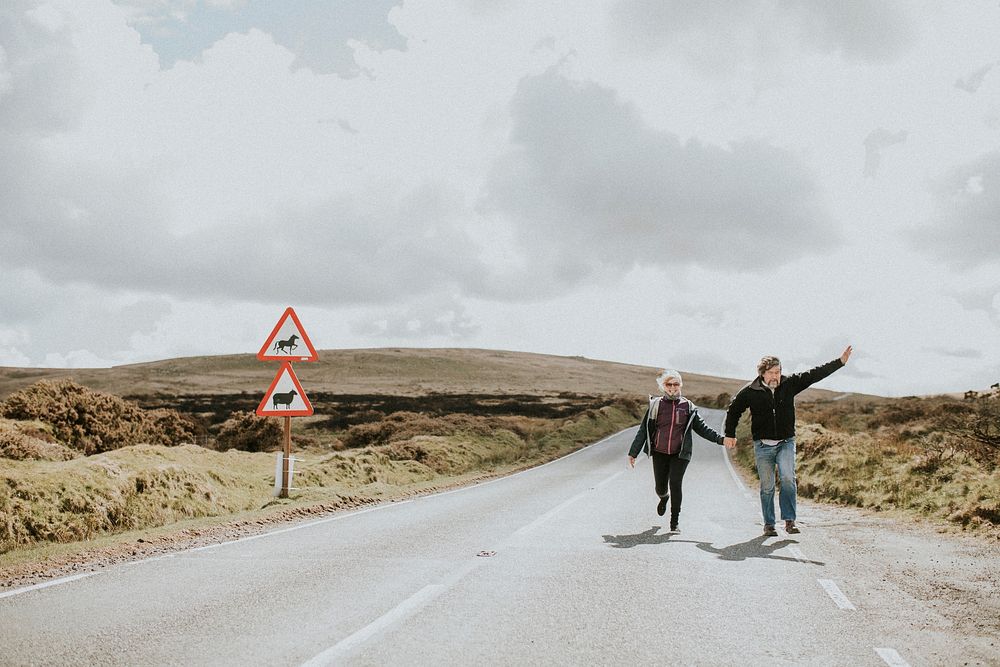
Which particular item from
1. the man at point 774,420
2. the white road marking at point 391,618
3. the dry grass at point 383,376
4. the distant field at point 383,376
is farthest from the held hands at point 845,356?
the distant field at point 383,376

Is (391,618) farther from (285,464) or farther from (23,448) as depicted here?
(23,448)

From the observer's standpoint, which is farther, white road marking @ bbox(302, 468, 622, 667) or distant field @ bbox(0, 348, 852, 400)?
distant field @ bbox(0, 348, 852, 400)

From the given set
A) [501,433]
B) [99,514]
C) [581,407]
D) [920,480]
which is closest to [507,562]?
[99,514]

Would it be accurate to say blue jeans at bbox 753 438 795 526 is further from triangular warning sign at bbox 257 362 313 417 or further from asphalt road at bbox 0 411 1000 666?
triangular warning sign at bbox 257 362 313 417

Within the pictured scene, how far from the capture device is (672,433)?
10.9m

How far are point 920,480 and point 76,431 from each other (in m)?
19.7

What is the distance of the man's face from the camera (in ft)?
35.4

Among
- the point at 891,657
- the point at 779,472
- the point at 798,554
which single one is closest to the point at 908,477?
the point at 779,472

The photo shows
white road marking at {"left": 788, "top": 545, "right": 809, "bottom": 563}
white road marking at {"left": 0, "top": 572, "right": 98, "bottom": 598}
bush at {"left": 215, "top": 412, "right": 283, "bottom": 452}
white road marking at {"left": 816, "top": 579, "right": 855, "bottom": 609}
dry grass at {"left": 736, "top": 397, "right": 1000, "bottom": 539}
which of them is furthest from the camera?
bush at {"left": 215, "top": 412, "right": 283, "bottom": 452}

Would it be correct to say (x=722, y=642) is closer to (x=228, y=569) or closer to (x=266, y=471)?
(x=228, y=569)

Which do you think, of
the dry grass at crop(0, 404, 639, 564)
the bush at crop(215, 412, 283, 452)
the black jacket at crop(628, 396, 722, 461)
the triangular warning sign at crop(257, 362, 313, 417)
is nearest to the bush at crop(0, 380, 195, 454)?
the dry grass at crop(0, 404, 639, 564)

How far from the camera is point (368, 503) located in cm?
1495

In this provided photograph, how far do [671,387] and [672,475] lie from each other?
48.6 inches

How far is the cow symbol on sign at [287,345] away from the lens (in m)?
13.8
